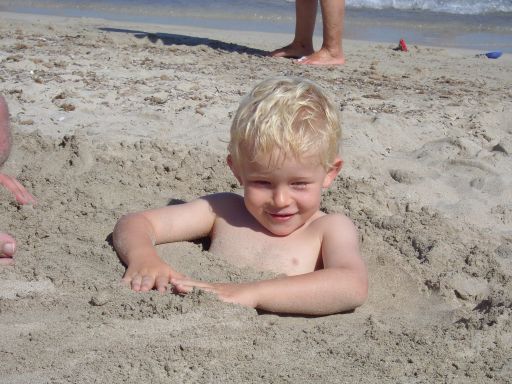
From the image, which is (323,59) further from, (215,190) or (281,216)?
(281,216)

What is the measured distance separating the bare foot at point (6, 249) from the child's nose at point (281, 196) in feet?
3.07

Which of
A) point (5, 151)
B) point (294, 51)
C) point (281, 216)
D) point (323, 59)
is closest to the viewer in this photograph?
point (281, 216)

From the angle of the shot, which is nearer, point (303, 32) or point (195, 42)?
point (303, 32)

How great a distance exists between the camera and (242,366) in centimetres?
206

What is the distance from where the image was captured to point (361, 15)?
35.1ft

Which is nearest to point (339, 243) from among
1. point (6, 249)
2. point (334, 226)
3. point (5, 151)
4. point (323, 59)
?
point (334, 226)

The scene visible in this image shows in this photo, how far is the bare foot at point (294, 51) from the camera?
6547mm

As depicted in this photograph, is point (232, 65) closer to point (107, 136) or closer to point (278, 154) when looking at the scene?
point (107, 136)

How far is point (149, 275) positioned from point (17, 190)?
106 cm

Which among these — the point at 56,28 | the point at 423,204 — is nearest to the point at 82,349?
the point at 423,204

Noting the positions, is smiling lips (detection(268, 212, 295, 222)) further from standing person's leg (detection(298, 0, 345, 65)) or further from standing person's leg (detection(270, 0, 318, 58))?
standing person's leg (detection(270, 0, 318, 58))

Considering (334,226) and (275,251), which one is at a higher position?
(334,226)

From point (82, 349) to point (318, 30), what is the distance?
7.63 metres

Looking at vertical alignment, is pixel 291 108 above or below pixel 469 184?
above
